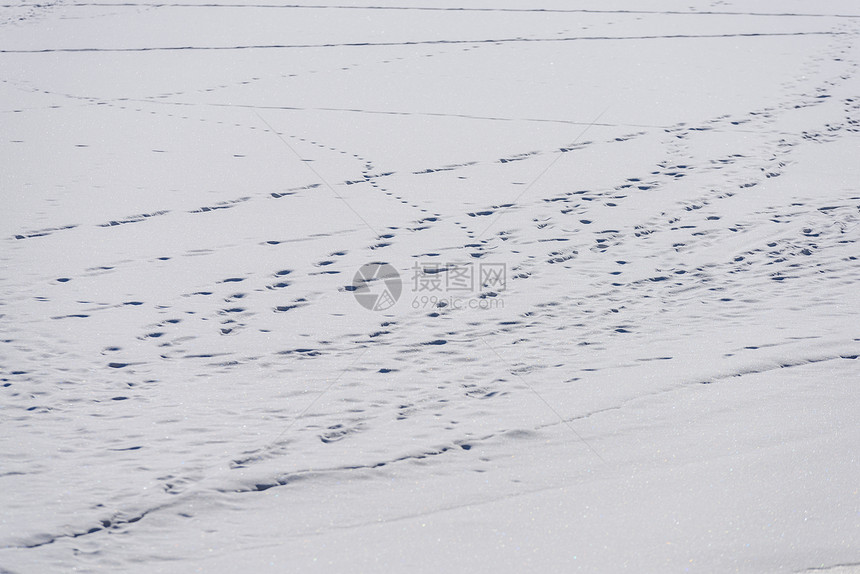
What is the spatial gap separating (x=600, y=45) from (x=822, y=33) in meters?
1.70

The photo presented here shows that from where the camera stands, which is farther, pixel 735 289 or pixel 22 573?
pixel 735 289

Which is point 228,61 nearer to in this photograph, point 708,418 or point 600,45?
point 600,45

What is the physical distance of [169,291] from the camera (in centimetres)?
296

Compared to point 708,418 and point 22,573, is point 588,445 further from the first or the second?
point 22,573

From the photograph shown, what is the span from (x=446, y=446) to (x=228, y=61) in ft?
13.2

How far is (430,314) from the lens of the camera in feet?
9.31

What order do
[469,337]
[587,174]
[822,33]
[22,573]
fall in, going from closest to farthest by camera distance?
[22,573] < [469,337] < [587,174] < [822,33]

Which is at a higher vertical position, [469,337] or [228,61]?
[228,61]

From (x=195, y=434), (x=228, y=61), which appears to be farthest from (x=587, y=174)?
(x=228, y=61)

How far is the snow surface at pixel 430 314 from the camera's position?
6.17 feet

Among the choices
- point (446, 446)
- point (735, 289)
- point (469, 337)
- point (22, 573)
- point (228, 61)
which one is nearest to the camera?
point (22, 573)

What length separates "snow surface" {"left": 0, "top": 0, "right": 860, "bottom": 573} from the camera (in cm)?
188

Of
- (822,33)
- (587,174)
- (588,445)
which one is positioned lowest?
(588,445)

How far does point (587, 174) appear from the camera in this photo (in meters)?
3.88
